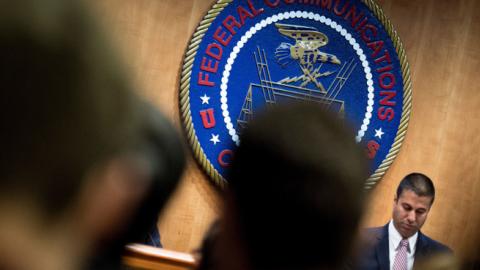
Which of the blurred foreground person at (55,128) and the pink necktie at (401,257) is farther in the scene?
the pink necktie at (401,257)

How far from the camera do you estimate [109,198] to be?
1.53ft

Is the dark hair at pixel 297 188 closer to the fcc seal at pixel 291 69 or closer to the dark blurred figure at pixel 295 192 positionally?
the dark blurred figure at pixel 295 192

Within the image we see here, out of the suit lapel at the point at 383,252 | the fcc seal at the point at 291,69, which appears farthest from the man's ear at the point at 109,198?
the fcc seal at the point at 291,69

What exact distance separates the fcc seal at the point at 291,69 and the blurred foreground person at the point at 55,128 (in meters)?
3.29

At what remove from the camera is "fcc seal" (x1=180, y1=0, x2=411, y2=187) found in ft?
12.5

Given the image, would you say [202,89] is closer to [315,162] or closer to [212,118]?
[212,118]

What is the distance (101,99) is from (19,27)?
0.06 meters

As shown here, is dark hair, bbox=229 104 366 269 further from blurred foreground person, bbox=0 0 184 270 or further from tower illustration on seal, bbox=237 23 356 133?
tower illustration on seal, bbox=237 23 356 133

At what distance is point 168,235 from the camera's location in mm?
3836

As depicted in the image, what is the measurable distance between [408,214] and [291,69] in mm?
1147

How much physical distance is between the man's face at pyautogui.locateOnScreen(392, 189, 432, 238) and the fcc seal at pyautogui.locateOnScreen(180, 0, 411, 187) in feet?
1.59

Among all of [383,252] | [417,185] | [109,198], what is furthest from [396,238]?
[109,198]

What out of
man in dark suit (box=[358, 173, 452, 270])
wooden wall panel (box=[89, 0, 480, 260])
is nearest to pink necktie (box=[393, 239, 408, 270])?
man in dark suit (box=[358, 173, 452, 270])

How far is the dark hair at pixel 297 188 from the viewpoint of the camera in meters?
0.69
